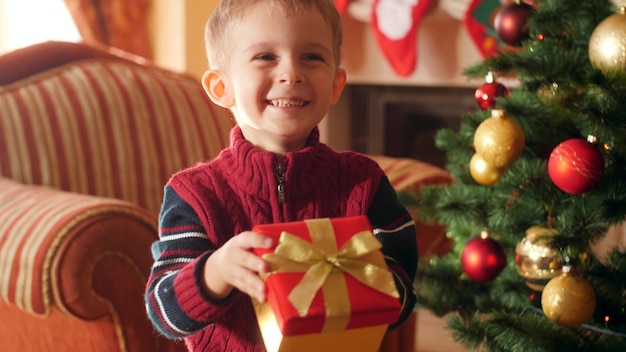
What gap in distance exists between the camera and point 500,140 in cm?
135

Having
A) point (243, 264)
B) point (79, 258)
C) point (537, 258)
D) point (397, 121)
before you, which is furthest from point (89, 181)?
point (397, 121)

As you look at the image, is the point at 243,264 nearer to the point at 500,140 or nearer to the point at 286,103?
the point at 286,103

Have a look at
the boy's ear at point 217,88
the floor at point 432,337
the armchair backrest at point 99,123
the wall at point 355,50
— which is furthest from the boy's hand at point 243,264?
the wall at point 355,50

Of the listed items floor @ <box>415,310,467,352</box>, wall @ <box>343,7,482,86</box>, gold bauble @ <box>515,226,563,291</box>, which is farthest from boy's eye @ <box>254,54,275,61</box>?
wall @ <box>343,7,482,86</box>

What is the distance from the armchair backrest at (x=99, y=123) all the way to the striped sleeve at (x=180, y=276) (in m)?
1.01

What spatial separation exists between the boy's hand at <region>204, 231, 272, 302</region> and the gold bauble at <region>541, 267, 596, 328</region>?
2.41 feet

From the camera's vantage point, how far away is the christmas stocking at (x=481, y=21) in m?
2.72

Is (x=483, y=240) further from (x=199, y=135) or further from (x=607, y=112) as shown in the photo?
(x=199, y=135)

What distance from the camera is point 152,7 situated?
11.1 ft

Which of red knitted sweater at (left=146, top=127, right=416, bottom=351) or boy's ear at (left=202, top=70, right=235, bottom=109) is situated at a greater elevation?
boy's ear at (left=202, top=70, right=235, bottom=109)

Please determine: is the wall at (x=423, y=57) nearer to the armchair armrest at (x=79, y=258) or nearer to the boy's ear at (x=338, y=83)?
the armchair armrest at (x=79, y=258)

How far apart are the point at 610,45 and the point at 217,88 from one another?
0.71 meters

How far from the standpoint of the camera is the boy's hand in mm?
770

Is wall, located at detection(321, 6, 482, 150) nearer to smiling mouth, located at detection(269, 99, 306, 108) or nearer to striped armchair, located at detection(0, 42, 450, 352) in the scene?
striped armchair, located at detection(0, 42, 450, 352)
